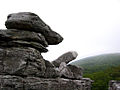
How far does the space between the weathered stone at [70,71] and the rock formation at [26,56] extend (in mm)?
1130

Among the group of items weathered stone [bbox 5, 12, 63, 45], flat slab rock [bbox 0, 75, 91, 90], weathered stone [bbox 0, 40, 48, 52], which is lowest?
flat slab rock [bbox 0, 75, 91, 90]

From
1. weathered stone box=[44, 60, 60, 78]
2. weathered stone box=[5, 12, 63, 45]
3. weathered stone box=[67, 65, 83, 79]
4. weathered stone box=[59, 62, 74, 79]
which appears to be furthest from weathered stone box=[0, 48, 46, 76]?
weathered stone box=[67, 65, 83, 79]

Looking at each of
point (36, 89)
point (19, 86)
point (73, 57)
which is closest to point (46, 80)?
point (36, 89)

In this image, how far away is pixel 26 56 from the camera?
14758 millimetres

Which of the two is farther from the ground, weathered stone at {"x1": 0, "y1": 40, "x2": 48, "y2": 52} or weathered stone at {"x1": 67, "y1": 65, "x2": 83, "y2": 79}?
weathered stone at {"x1": 0, "y1": 40, "x2": 48, "y2": 52}

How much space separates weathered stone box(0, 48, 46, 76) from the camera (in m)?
14.5

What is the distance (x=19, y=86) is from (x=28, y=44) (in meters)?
3.37

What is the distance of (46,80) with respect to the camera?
16406 mm

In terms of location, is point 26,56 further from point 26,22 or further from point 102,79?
point 102,79

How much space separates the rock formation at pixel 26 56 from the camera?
1445 cm

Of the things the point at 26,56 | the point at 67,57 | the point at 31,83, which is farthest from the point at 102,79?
the point at 26,56

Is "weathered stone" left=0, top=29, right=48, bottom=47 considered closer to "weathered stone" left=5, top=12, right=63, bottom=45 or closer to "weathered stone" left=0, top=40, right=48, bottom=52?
"weathered stone" left=0, top=40, right=48, bottom=52

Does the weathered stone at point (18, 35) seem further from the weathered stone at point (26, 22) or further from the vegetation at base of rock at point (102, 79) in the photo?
the vegetation at base of rock at point (102, 79)

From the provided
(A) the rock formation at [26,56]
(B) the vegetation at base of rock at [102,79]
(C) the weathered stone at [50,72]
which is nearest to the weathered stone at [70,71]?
(A) the rock formation at [26,56]
